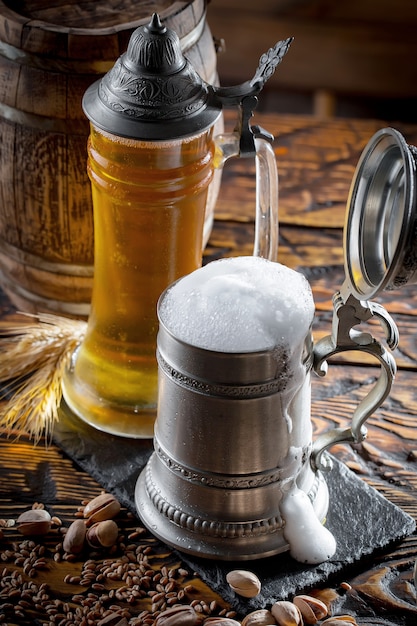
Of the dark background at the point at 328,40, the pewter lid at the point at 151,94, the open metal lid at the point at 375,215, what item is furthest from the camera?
the dark background at the point at 328,40

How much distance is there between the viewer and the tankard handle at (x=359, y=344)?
2.92 feet

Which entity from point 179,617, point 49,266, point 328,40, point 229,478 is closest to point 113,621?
point 179,617

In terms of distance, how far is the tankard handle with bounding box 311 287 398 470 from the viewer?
0.89 metres

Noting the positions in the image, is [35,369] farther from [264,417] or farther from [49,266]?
[264,417]

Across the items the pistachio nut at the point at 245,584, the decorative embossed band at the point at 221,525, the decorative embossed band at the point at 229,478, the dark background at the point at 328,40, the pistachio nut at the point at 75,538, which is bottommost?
the pistachio nut at the point at 245,584

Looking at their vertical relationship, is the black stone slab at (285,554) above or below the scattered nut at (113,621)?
above

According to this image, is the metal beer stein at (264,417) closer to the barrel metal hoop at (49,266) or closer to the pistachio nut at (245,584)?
the pistachio nut at (245,584)

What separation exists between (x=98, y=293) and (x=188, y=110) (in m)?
0.24

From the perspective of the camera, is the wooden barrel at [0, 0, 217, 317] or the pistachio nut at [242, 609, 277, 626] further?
the wooden barrel at [0, 0, 217, 317]

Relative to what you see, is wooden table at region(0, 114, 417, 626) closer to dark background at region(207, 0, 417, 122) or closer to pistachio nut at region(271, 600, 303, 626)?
pistachio nut at region(271, 600, 303, 626)

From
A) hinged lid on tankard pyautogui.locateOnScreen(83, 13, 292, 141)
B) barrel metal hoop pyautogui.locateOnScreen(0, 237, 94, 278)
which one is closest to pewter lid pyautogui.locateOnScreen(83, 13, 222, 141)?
hinged lid on tankard pyautogui.locateOnScreen(83, 13, 292, 141)

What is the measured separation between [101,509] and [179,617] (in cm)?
16

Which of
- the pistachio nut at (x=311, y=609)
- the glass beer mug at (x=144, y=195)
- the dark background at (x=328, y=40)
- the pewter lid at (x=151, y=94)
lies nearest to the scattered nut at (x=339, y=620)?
the pistachio nut at (x=311, y=609)

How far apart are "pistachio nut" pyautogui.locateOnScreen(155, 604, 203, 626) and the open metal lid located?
0.31 metres
